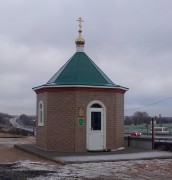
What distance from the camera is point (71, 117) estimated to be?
69.3 feet

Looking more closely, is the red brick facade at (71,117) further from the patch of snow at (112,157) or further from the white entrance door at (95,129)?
the patch of snow at (112,157)

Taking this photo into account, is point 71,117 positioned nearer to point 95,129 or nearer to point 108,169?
point 95,129

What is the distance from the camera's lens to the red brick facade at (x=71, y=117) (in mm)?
21062

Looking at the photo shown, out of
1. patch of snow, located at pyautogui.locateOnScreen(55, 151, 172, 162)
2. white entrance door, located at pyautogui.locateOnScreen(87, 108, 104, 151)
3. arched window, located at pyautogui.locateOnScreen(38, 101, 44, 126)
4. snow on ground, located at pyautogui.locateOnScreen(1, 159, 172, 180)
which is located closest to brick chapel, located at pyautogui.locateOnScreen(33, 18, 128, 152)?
white entrance door, located at pyautogui.locateOnScreen(87, 108, 104, 151)

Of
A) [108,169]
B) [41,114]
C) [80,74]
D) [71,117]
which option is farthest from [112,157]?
[41,114]

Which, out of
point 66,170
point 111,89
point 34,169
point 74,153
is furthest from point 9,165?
point 111,89

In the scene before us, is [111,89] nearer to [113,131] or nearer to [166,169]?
[113,131]

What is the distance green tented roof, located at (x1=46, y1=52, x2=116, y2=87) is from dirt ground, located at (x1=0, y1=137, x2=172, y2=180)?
533 cm

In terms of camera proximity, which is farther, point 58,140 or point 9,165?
point 58,140

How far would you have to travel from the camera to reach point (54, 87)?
21422 millimetres

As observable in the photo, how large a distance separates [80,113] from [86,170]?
6599 millimetres

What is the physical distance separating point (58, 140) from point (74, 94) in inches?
97.2

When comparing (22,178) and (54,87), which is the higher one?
(54,87)

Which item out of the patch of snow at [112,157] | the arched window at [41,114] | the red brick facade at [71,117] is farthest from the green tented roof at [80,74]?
the patch of snow at [112,157]
